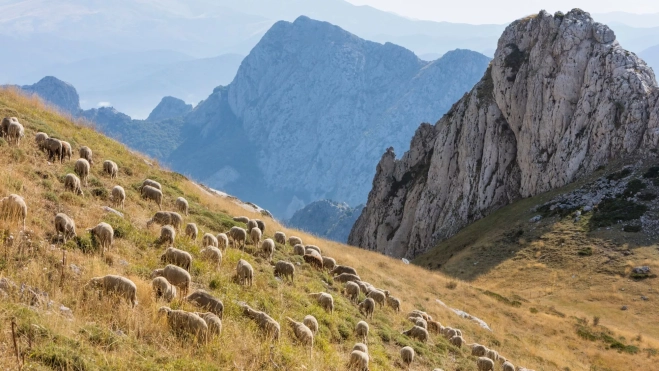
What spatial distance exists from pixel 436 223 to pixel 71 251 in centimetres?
8291

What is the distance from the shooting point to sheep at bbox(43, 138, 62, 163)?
795 inches

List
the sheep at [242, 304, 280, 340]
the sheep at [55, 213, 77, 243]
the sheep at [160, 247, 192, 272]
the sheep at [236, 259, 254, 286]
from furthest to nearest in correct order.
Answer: the sheep at [236, 259, 254, 286] < the sheep at [160, 247, 192, 272] < the sheep at [55, 213, 77, 243] < the sheep at [242, 304, 280, 340]

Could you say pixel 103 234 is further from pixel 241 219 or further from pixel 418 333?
pixel 418 333

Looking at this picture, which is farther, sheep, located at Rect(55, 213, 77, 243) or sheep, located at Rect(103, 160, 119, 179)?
sheep, located at Rect(103, 160, 119, 179)

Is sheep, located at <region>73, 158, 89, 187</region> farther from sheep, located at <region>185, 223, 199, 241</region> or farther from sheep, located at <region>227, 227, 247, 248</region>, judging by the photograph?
sheep, located at <region>227, 227, 247, 248</region>

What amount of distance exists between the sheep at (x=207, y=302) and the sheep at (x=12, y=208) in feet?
16.9

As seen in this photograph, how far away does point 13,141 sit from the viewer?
1952cm

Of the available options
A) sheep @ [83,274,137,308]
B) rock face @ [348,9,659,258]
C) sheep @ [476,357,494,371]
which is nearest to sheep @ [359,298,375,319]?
sheep @ [476,357,494,371]

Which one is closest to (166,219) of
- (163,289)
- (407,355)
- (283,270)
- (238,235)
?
(238,235)

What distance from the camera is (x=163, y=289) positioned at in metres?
12.3

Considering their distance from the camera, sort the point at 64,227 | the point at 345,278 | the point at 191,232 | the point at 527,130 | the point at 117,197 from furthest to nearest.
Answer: the point at 527,130 → the point at 345,278 → the point at 117,197 → the point at 191,232 → the point at 64,227

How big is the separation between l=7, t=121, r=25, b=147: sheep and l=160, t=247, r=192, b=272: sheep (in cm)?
954

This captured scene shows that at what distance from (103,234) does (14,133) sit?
8772 mm

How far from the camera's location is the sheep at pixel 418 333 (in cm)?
2016
